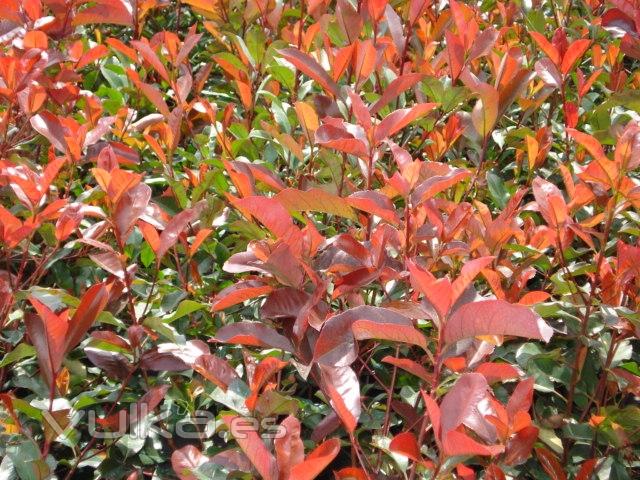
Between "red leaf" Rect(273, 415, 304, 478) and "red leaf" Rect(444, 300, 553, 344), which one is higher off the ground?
"red leaf" Rect(444, 300, 553, 344)

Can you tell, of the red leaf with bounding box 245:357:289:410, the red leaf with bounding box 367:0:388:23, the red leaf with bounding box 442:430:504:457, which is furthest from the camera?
the red leaf with bounding box 367:0:388:23

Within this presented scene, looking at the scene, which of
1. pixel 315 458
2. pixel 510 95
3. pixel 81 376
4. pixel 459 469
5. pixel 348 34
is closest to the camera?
pixel 315 458

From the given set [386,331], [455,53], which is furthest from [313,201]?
[455,53]

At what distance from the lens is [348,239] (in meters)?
1.56

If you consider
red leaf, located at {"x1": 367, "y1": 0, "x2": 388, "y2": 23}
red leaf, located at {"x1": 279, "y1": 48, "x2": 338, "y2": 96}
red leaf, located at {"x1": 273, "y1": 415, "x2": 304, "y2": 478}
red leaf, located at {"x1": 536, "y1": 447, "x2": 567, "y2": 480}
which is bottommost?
red leaf, located at {"x1": 536, "y1": 447, "x2": 567, "y2": 480}

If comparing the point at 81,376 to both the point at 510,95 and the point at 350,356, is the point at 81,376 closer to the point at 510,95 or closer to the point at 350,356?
the point at 350,356

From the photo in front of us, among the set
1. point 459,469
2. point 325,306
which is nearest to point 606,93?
point 325,306

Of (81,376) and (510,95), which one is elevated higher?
(510,95)

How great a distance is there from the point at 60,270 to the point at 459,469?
1.09 meters

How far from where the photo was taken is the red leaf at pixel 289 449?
3.98 ft

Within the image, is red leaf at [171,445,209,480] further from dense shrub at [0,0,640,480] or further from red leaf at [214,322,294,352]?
red leaf at [214,322,294,352]

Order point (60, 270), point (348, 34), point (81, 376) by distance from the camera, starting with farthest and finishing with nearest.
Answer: point (348, 34)
point (60, 270)
point (81, 376)

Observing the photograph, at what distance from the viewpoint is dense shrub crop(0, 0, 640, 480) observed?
54.1 inches

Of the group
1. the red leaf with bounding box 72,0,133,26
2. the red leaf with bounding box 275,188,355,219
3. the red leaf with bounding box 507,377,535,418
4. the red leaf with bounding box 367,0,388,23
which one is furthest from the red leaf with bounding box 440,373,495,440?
the red leaf with bounding box 72,0,133,26
